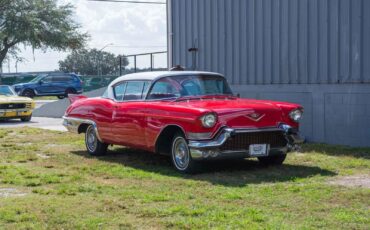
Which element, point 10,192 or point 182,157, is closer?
point 10,192

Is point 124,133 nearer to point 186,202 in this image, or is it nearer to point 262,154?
point 262,154

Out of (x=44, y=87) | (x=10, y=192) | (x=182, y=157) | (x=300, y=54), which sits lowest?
(x=10, y=192)

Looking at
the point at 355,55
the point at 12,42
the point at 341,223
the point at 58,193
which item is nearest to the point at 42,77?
the point at 12,42

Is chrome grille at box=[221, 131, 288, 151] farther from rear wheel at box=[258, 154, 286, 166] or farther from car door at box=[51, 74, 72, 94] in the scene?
car door at box=[51, 74, 72, 94]

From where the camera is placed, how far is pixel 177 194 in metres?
6.76

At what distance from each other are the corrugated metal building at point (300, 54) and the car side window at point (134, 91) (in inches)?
159

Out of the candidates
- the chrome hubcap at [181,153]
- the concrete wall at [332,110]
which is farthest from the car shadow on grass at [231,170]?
the concrete wall at [332,110]

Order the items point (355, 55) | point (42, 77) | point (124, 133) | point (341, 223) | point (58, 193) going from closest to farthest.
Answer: point (341, 223), point (58, 193), point (124, 133), point (355, 55), point (42, 77)

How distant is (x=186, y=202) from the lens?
6.33 m

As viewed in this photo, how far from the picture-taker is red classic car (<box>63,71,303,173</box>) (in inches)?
309

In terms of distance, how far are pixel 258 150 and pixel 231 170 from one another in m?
A: 0.61

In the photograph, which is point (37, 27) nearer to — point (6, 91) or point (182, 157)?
point (6, 91)

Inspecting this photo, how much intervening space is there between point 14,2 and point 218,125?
39.4 m

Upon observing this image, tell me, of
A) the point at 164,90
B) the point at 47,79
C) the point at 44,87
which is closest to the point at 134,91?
the point at 164,90
